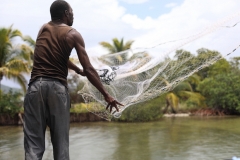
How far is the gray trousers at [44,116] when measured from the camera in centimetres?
221

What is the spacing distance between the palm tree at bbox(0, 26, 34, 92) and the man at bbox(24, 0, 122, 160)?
522 inches

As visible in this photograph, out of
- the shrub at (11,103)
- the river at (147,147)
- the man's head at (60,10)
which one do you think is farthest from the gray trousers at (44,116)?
the shrub at (11,103)

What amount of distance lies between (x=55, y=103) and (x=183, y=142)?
697 centimetres

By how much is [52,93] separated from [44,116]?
0.51 feet

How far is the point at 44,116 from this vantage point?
2238 mm

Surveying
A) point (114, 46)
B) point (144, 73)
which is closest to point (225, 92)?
point (114, 46)

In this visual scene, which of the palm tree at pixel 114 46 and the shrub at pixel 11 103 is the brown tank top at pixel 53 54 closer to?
the shrub at pixel 11 103

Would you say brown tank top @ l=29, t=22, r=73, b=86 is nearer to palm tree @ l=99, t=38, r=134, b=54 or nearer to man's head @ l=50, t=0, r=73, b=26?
man's head @ l=50, t=0, r=73, b=26

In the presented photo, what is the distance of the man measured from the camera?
2.21 metres

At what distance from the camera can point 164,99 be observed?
17.9 meters

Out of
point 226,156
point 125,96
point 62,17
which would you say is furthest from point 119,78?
point 226,156

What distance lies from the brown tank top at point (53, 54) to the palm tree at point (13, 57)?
1323 centimetres

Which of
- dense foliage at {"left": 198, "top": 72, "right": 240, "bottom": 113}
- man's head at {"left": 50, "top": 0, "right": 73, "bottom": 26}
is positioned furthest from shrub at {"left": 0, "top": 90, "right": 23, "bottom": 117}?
man's head at {"left": 50, "top": 0, "right": 73, "bottom": 26}

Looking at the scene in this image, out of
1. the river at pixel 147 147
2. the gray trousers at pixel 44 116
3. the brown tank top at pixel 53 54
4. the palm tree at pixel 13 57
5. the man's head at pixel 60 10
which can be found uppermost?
the palm tree at pixel 13 57
